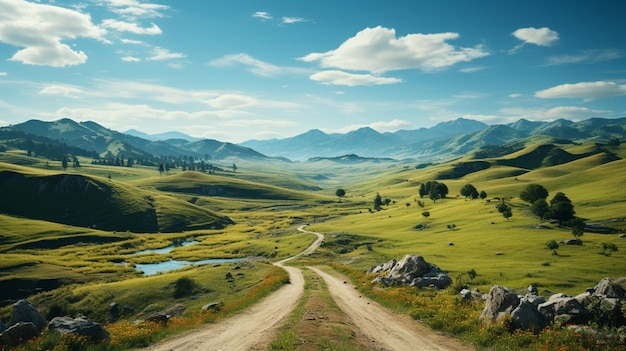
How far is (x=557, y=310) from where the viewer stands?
28250 mm

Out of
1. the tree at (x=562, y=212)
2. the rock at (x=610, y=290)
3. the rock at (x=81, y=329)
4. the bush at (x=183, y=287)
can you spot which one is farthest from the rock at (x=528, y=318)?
the tree at (x=562, y=212)

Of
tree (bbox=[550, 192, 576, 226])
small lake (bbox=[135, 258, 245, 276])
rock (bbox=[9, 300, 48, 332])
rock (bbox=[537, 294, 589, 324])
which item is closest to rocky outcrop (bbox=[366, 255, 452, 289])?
rock (bbox=[537, 294, 589, 324])

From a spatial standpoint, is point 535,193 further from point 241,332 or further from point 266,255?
point 241,332

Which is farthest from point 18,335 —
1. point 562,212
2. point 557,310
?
point 562,212

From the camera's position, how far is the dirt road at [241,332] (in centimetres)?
2561

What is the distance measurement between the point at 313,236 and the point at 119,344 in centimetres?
12167

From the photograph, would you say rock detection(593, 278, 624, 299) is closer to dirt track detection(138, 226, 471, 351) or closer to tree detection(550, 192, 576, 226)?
dirt track detection(138, 226, 471, 351)

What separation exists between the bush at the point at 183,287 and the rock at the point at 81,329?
135ft

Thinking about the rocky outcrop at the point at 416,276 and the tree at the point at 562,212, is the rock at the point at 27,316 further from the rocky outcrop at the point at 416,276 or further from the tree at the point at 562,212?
the tree at the point at 562,212

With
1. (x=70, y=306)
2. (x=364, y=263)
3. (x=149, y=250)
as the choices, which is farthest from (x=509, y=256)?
(x=149, y=250)

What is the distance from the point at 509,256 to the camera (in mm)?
86000

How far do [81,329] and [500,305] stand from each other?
104ft

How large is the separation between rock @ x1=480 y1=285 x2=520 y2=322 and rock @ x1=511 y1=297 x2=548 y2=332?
40.6 inches

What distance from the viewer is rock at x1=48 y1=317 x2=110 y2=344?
2564 centimetres
